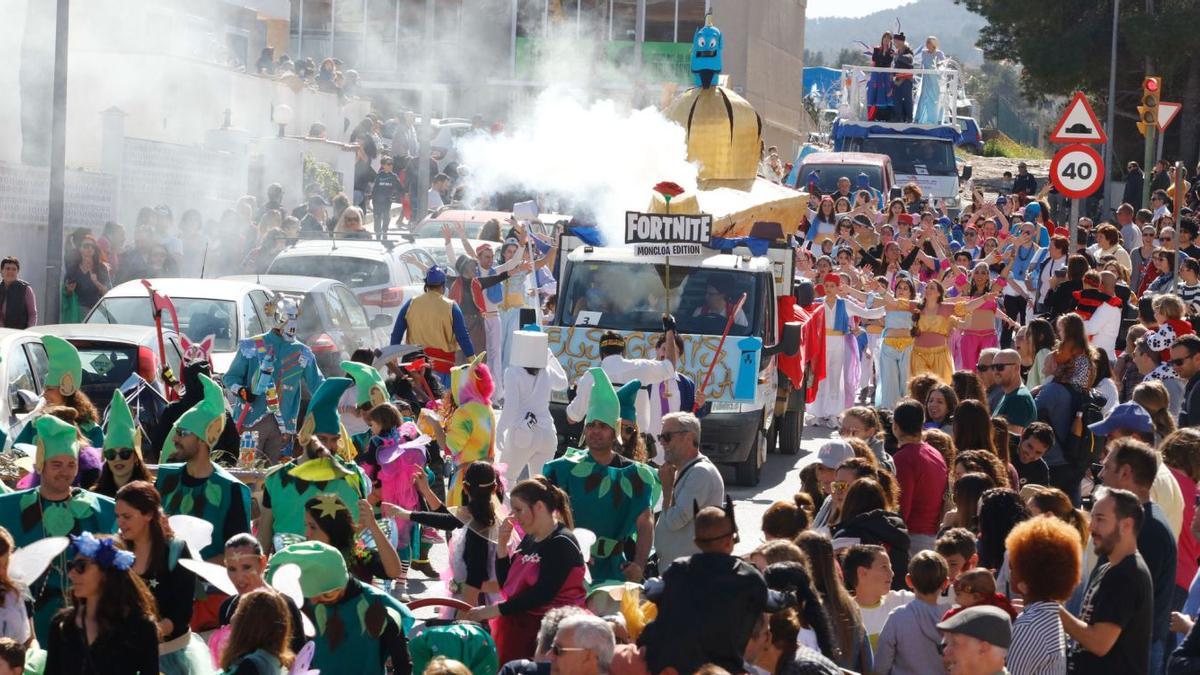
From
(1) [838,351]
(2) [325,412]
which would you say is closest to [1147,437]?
(2) [325,412]

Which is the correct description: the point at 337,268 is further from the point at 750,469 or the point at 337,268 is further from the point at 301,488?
the point at 301,488

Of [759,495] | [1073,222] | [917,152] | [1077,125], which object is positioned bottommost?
[759,495]

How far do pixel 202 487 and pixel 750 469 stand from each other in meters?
7.53

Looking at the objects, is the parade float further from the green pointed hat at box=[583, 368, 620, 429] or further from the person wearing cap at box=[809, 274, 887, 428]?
the green pointed hat at box=[583, 368, 620, 429]

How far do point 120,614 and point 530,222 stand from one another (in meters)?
14.6

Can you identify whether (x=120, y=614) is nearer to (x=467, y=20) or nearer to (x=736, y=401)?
(x=736, y=401)

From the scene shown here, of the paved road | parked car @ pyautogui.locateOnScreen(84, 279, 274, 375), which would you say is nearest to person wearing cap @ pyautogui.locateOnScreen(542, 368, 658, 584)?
the paved road

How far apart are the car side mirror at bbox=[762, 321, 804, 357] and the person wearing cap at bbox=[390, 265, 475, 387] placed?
2.54m

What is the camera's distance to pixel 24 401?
1173 centimetres

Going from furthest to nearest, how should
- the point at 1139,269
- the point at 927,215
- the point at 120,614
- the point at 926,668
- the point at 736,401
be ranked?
the point at 927,215, the point at 1139,269, the point at 736,401, the point at 926,668, the point at 120,614

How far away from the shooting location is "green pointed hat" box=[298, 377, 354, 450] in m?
9.10

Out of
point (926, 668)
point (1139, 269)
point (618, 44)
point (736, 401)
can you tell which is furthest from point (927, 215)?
point (618, 44)

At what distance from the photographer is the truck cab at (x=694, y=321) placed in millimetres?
14930

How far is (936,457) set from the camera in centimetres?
932
